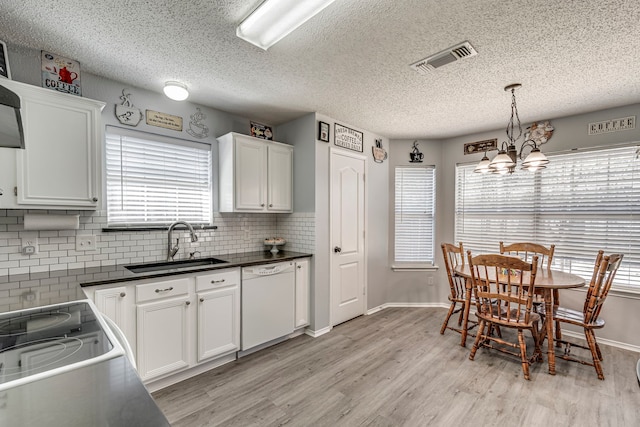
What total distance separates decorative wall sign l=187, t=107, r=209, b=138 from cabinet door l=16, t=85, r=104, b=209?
0.87m

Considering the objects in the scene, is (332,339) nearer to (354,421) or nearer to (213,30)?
(354,421)

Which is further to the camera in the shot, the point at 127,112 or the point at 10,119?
the point at 127,112

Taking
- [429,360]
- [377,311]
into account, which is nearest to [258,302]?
[429,360]

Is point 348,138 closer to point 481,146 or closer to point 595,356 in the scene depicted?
point 481,146

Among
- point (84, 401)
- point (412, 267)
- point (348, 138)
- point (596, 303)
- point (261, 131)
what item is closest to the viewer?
point (84, 401)

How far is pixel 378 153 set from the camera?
13.3 feet

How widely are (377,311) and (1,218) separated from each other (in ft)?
12.6

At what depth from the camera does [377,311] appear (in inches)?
160

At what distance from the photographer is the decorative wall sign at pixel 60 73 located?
2.09m

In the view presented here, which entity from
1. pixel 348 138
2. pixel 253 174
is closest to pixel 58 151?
pixel 253 174

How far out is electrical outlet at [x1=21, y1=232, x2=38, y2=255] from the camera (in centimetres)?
207

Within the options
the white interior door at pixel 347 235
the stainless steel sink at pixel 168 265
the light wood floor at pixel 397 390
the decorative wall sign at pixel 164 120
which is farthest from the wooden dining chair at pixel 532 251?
the decorative wall sign at pixel 164 120

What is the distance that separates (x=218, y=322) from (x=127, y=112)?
198 cm

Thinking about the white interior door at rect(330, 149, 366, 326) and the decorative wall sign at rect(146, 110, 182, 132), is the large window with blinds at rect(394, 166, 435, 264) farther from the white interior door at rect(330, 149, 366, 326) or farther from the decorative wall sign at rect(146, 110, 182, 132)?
the decorative wall sign at rect(146, 110, 182, 132)
